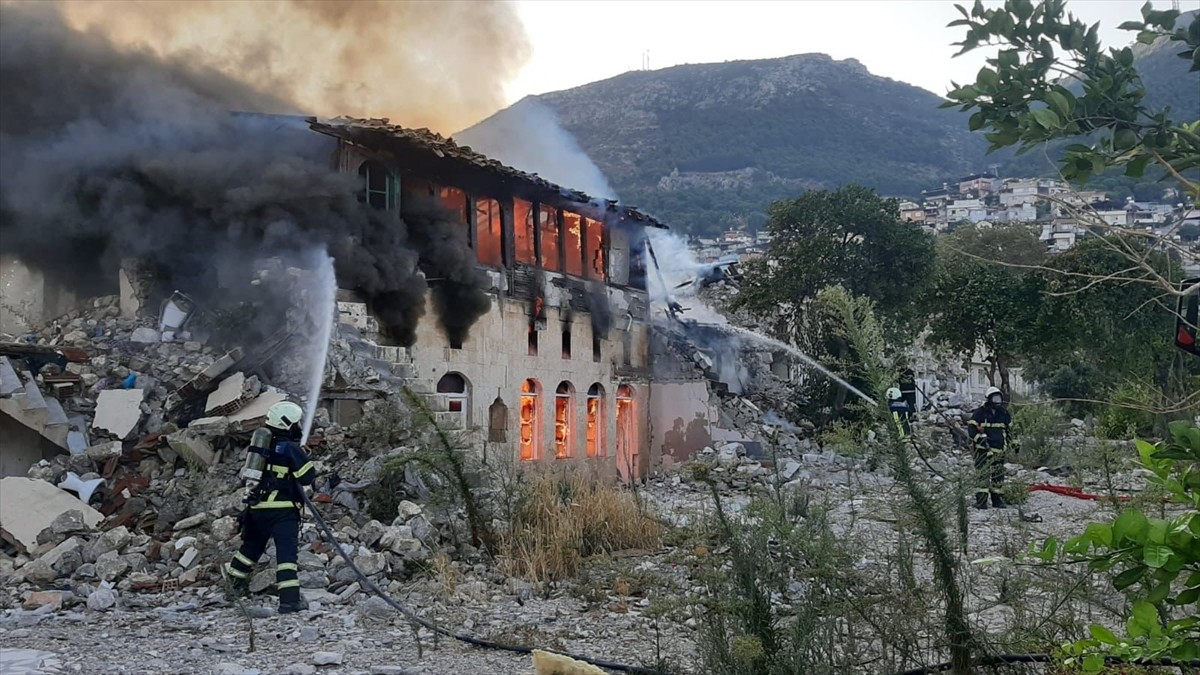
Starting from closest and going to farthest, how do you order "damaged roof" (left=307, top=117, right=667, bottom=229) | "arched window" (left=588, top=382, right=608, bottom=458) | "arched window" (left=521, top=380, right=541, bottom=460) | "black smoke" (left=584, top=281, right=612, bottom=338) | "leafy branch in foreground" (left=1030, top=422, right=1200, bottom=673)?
"leafy branch in foreground" (left=1030, top=422, right=1200, bottom=673)
"damaged roof" (left=307, top=117, right=667, bottom=229)
"arched window" (left=521, top=380, right=541, bottom=460)
"arched window" (left=588, top=382, right=608, bottom=458)
"black smoke" (left=584, top=281, right=612, bottom=338)

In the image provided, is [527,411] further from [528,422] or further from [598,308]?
[598,308]

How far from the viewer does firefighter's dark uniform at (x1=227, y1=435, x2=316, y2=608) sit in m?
7.73

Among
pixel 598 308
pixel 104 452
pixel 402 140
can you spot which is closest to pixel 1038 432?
pixel 598 308

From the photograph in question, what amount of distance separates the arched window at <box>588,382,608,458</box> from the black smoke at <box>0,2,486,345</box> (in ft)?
15.9

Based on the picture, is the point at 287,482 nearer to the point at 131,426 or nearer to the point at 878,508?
the point at 131,426

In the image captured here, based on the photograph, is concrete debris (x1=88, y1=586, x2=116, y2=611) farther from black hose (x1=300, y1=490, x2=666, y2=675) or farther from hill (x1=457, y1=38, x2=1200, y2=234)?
hill (x1=457, y1=38, x2=1200, y2=234)

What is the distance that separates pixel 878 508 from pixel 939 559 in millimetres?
620

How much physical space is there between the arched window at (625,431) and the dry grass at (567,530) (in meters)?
11.1

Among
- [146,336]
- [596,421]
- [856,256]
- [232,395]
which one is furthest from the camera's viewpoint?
[856,256]

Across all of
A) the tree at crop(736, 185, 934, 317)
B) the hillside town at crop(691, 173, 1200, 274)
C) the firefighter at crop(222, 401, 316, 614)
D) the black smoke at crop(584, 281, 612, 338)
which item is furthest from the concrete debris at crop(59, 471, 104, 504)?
the hillside town at crop(691, 173, 1200, 274)

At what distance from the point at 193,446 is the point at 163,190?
6.84 metres

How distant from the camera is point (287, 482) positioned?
793 centimetres

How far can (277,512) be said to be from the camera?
778cm

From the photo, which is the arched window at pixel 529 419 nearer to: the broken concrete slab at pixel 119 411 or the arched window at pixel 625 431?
the arched window at pixel 625 431
